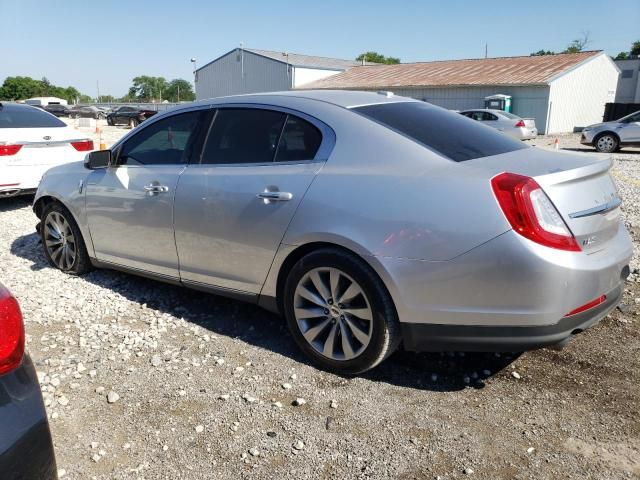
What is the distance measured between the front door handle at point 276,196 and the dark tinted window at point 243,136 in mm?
269

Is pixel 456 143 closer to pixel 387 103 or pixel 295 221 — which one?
pixel 387 103

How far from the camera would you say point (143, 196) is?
13.6 feet

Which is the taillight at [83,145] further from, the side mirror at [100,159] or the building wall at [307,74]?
the building wall at [307,74]

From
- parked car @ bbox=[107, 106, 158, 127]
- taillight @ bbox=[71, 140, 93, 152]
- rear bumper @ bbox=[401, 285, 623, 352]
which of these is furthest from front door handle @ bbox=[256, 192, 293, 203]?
parked car @ bbox=[107, 106, 158, 127]

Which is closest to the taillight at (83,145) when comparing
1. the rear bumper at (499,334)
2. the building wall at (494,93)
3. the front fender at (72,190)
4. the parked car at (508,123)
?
the front fender at (72,190)

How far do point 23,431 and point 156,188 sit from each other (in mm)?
2566

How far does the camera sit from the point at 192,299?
459cm

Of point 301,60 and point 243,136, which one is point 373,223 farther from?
point 301,60

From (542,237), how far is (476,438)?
3.41 ft

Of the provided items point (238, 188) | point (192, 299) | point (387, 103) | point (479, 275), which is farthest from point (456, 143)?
point (192, 299)

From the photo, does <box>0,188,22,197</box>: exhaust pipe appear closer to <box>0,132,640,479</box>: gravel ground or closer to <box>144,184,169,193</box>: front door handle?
<box>0,132,640,479</box>: gravel ground

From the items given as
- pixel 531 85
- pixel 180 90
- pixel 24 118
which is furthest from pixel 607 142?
pixel 180 90

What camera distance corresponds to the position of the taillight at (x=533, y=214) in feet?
8.57

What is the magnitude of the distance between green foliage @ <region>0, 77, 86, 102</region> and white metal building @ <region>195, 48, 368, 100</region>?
5432 cm
